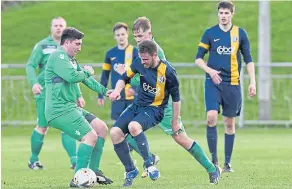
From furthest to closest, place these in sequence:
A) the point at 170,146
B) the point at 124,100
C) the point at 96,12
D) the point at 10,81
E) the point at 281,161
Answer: the point at 96,12 → the point at 10,81 → the point at 170,146 → the point at 124,100 → the point at 281,161

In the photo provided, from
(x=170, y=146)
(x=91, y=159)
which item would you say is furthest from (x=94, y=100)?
(x=91, y=159)

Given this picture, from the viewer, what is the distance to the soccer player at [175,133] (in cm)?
1053

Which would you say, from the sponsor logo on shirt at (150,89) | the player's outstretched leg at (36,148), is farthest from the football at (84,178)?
the player's outstretched leg at (36,148)

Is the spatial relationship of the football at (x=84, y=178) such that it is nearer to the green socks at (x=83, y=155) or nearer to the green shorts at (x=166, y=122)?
the green socks at (x=83, y=155)

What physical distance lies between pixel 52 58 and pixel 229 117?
295cm

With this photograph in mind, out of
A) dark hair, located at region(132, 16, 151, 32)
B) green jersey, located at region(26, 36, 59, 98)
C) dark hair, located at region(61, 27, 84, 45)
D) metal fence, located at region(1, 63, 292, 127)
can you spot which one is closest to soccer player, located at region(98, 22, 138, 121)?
green jersey, located at region(26, 36, 59, 98)

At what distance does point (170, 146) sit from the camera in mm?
16969

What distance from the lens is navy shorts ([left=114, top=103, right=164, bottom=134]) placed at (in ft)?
33.6

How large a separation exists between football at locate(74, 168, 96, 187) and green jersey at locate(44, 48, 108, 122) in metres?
0.69

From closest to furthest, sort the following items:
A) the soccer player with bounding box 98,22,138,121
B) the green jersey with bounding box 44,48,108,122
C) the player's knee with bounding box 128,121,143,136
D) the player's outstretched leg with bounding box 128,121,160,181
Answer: the player's outstretched leg with bounding box 128,121,160,181 → the player's knee with bounding box 128,121,143,136 → the green jersey with bounding box 44,48,108,122 → the soccer player with bounding box 98,22,138,121

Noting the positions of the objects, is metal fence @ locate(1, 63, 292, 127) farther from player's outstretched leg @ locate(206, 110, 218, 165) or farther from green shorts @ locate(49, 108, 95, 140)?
green shorts @ locate(49, 108, 95, 140)

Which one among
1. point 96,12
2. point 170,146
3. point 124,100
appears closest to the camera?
point 124,100

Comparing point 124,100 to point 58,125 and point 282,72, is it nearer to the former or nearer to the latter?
point 58,125

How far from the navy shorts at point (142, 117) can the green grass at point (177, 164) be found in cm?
67
